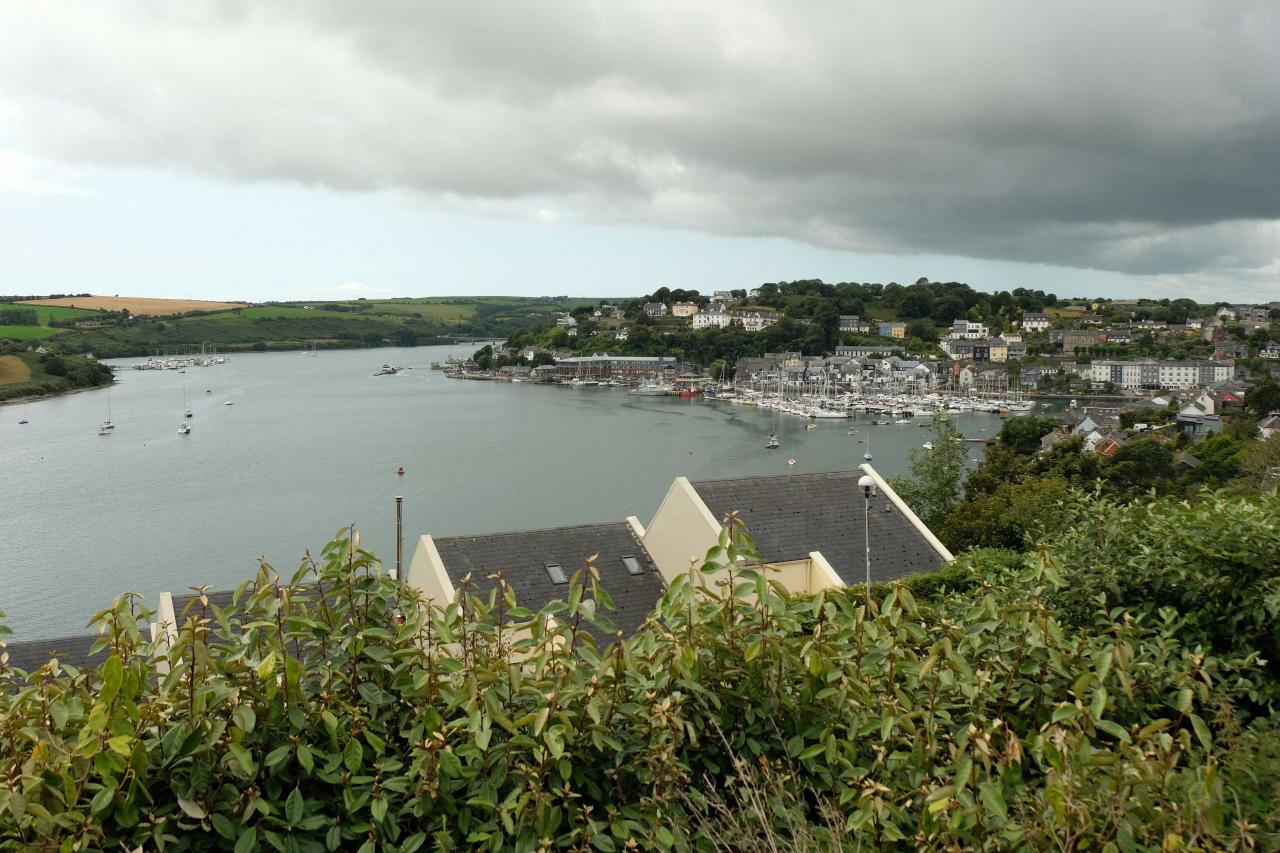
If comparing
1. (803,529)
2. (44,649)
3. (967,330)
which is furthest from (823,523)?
(967,330)

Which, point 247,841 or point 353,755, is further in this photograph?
point 353,755

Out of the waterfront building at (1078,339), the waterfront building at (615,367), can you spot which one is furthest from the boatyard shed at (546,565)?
the waterfront building at (1078,339)

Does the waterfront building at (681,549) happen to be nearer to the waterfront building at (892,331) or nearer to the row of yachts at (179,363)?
the row of yachts at (179,363)

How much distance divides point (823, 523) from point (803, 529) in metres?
0.29

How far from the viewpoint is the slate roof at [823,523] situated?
903 cm

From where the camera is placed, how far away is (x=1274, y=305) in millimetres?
135000

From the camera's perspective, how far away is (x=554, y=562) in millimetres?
8648

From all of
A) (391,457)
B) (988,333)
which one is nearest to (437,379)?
(391,457)

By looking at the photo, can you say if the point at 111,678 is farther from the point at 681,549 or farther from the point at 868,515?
the point at 868,515

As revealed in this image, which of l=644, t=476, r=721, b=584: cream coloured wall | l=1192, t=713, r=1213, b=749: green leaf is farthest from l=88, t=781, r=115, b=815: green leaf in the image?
l=644, t=476, r=721, b=584: cream coloured wall

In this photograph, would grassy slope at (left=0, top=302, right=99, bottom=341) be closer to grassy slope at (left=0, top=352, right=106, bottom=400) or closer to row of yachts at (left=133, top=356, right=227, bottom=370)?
row of yachts at (left=133, top=356, right=227, bottom=370)

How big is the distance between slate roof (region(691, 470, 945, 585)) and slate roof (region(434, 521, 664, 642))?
98 cm

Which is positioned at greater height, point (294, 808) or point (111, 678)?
point (111, 678)

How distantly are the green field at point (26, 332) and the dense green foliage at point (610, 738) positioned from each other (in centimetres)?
10307
